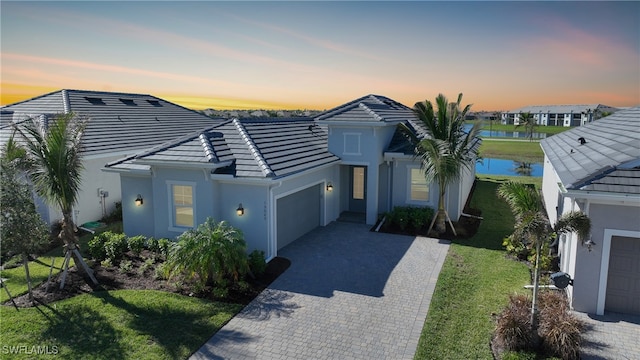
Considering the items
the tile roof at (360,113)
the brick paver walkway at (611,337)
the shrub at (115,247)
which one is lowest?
the brick paver walkway at (611,337)

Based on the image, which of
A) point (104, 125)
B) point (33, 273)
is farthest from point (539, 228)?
point (104, 125)

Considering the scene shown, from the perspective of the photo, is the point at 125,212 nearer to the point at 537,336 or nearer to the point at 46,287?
the point at 46,287

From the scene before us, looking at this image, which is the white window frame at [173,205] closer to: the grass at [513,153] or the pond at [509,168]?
the pond at [509,168]

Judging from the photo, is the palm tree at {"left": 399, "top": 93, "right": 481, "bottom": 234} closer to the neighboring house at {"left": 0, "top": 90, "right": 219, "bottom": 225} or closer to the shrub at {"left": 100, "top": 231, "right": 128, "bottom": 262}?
the shrub at {"left": 100, "top": 231, "right": 128, "bottom": 262}

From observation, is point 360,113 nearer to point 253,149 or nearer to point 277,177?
point 253,149

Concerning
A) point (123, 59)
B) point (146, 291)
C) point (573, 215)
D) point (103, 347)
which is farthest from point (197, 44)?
point (573, 215)

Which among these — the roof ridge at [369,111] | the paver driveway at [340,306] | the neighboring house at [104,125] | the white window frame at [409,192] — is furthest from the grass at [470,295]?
the neighboring house at [104,125]

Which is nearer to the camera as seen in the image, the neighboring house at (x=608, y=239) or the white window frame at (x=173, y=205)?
the neighboring house at (x=608, y=239)

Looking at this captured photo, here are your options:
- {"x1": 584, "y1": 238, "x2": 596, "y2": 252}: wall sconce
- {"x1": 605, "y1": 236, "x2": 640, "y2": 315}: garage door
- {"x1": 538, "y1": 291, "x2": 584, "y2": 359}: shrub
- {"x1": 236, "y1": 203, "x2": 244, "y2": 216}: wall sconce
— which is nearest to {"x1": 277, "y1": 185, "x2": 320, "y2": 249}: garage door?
{"x1": 236, "y1": 203, "x2": 244, "y2": 216}: wall sconce
